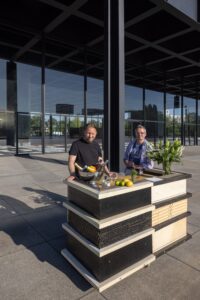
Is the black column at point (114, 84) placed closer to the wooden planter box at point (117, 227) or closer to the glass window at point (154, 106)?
the wooden planter box at point (117, 227)

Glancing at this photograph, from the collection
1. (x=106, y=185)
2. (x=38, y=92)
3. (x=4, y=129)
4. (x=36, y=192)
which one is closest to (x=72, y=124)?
(x=38, y=92)

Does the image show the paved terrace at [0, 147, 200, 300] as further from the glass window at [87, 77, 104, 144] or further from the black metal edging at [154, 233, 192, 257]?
the glass window at [87, 77, 104, 144]

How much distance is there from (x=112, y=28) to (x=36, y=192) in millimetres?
4279

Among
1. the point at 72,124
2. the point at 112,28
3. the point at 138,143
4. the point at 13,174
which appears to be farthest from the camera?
the point at 72,124

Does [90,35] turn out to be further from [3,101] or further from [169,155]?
[169,155]

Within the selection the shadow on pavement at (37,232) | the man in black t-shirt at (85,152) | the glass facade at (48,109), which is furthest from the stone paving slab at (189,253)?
the glass facade at (48,109)

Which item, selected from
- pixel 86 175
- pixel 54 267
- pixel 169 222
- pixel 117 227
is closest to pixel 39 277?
pixel 54 267

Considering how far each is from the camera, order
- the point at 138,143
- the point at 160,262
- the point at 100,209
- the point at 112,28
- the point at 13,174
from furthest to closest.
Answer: the point at 13,174 → the point at 138,143 → the point at 112,28 → the point at 160,262 → the point at 100,209

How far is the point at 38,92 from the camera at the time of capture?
58.9ft

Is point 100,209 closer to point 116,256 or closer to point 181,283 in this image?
point 116,256

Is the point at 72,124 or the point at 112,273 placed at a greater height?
the point at 72,124

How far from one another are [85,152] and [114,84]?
56.3 inches

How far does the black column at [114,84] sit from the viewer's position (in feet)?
14.6

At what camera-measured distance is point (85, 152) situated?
4027 millimetres
